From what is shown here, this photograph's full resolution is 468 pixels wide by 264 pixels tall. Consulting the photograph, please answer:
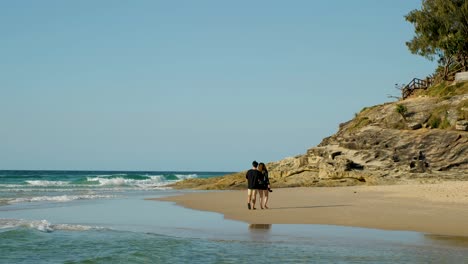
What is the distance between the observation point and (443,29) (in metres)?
51.3

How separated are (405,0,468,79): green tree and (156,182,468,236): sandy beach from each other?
95.1 feet

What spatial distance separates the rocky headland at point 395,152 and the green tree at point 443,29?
9.40 meters

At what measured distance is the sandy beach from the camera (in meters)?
14.4

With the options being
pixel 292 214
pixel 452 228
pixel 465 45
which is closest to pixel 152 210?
pixel 292 214

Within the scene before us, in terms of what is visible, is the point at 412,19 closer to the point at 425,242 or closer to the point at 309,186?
the point at 309,186

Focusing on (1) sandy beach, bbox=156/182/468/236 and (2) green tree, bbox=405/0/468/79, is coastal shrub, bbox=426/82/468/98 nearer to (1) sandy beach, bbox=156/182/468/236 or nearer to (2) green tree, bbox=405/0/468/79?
(2) green tree, bbox=405/0/468/79

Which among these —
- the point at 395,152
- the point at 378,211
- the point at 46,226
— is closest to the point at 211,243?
the point at 46,226

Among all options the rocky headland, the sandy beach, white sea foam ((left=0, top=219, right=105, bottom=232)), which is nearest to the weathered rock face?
the rocky headland

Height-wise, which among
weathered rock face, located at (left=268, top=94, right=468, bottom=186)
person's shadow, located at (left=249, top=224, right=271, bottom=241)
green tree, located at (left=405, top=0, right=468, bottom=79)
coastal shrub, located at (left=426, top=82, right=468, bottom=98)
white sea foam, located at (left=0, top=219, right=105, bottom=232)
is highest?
green tree, located at (left=405, top=0, right=468, bottom=79)

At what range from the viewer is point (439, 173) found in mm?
33062

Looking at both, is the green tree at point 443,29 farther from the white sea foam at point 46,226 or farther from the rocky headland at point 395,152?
the white sea foam at point 46,226

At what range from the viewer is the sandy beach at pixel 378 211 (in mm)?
14422

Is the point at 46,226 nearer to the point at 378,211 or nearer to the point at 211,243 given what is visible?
the point at 211,243

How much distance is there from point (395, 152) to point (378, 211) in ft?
60.9
